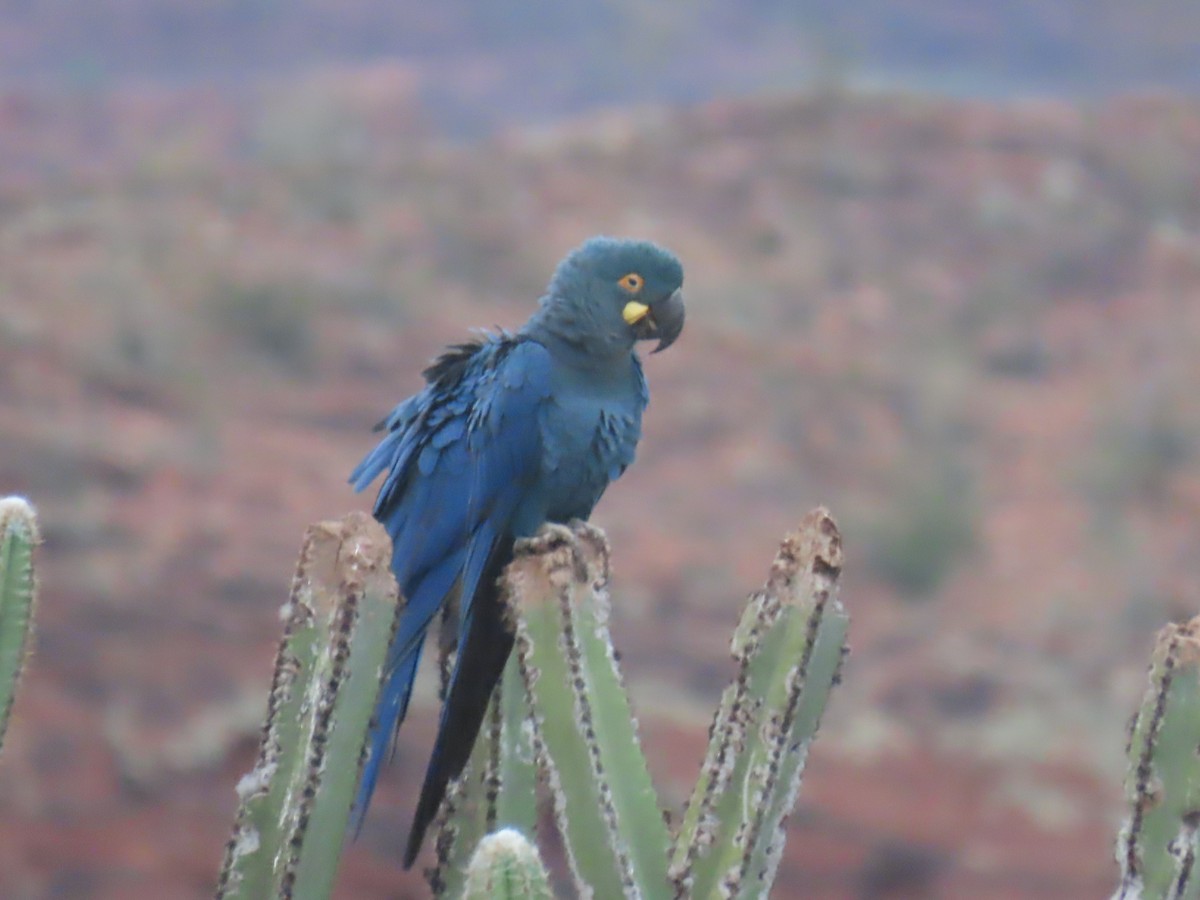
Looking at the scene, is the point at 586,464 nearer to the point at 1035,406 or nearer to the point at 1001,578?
the point at 1001,578

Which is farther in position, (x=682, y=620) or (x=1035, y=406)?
(x=1035, y=406)

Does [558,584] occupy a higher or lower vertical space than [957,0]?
lower

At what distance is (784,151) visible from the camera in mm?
27219

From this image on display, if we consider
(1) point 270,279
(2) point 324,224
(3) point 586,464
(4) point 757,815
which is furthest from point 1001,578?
(4) point 757,815

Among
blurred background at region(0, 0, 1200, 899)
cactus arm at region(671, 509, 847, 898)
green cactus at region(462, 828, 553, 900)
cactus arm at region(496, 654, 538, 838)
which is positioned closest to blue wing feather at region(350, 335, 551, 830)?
cactus arm at region(496, 654, 538, 838)

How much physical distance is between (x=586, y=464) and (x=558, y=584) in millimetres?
1446

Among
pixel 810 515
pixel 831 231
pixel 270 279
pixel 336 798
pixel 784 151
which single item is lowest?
pixel 336 798

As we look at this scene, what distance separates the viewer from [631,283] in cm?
482

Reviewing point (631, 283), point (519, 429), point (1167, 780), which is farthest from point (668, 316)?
point (1167, 780)

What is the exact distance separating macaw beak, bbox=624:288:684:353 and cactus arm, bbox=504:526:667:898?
5.53ft

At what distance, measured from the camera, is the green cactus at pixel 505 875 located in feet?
8.96

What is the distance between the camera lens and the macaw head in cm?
479

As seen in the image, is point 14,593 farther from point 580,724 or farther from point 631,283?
point 631,283

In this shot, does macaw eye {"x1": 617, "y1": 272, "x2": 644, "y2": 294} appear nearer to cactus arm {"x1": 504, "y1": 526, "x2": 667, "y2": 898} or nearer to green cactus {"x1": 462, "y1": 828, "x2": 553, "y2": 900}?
cactus arm {"x1": 504, "y1": 526, "x2": 667, "y2": 898}
